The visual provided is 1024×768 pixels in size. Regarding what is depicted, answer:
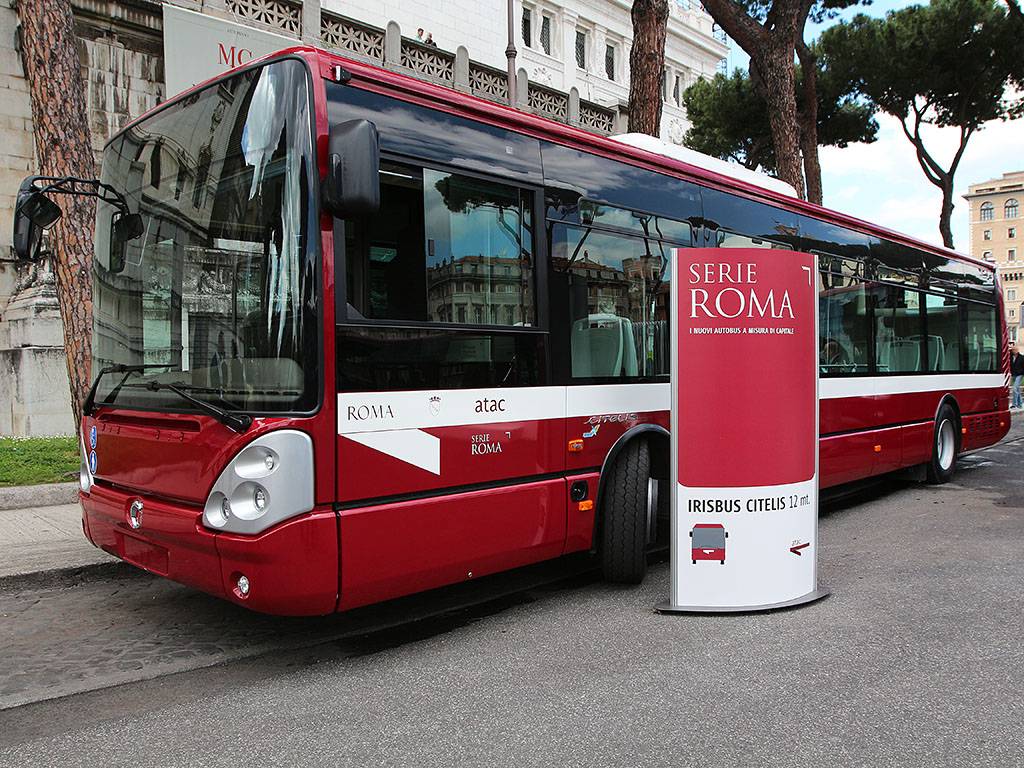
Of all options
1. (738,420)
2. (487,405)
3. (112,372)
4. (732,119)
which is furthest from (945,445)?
(732,119)

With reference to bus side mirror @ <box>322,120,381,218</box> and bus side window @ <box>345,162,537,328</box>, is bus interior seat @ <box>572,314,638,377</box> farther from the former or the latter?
bus side mirror @ <box>322,120,381,218</box>

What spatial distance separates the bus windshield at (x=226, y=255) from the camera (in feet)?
13.3

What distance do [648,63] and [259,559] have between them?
35.1 ft

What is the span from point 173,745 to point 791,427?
3.68m

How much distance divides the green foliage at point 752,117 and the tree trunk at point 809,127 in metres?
2.27

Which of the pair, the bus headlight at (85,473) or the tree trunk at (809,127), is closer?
the bus headlight at (85,473)

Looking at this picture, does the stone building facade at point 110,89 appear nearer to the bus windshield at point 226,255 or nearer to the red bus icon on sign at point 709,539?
the bus windshield at point 226,255

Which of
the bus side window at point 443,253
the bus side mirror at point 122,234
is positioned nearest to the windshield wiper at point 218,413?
the bus side window at point 443,253

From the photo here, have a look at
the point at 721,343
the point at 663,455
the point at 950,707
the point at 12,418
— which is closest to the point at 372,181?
the point at 721,343

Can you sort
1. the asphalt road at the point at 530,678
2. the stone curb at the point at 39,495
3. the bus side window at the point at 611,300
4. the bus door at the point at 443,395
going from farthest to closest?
the stone curb at the point at 39,495
the bus side window at the point at 611,300
the bus door at the point at 443,395
the asphalt road at the point at 530,678

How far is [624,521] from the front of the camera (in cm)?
563

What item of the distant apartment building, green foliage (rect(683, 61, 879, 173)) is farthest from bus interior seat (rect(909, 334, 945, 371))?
the distant apartment building

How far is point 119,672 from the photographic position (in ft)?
14.3

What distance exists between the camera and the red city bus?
159 inches
